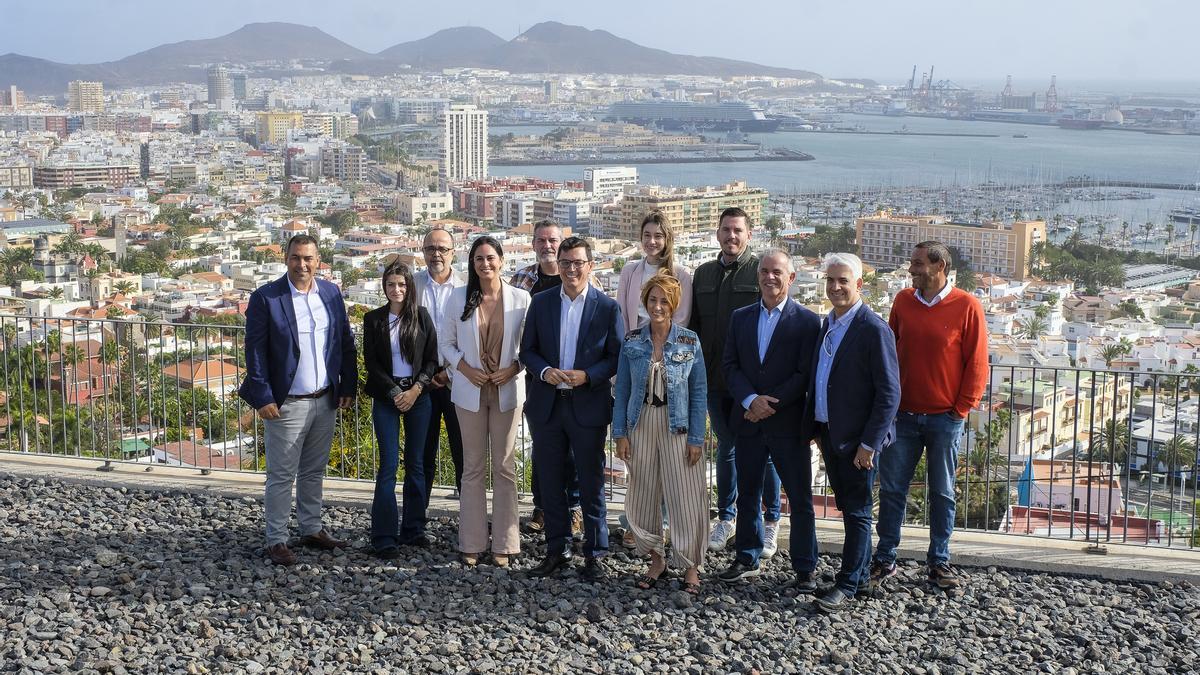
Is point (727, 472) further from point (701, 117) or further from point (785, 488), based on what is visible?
point (701, 117)

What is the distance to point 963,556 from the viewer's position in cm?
365

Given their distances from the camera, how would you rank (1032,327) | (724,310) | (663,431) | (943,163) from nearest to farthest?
(663,431)
(724,310)
(1032,327)
(943,163)

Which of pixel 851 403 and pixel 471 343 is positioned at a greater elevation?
pixel 471 343

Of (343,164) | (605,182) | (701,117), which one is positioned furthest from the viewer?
(701,117)

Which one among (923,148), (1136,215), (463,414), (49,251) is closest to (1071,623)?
(463,414)

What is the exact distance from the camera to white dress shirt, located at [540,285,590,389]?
352 cm

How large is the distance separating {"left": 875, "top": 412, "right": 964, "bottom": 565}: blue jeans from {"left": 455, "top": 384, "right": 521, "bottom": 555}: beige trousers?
1116mm

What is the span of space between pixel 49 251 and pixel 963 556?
52.6 m

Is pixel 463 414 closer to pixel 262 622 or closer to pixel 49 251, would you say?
pixel 262 622

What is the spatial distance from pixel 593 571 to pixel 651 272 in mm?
934

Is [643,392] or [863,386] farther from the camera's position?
[643,392]

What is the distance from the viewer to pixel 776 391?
3.35 meters

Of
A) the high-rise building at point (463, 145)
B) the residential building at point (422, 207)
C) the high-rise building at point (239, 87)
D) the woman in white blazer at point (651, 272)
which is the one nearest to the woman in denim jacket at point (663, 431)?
the woman in white blazer at point (651, 272)

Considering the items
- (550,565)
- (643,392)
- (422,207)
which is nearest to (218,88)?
(422,207)
